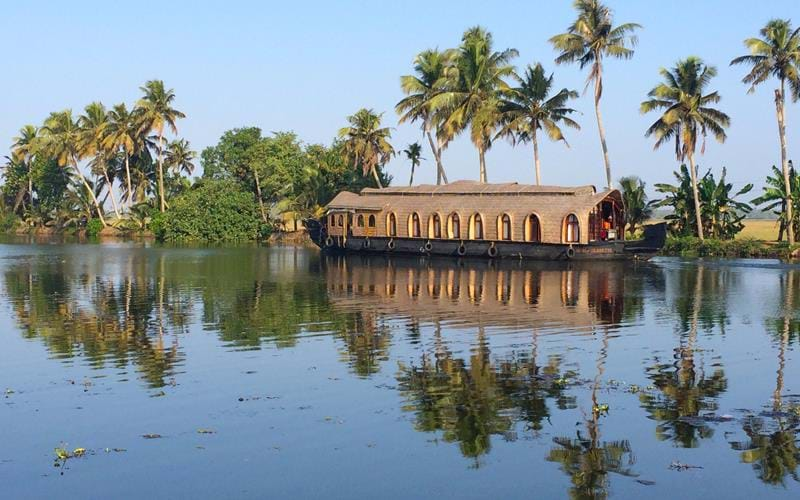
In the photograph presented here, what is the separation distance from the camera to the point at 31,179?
294 ft

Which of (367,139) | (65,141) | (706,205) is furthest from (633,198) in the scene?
(65,141)

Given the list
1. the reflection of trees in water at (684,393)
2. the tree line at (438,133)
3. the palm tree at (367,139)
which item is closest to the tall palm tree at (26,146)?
the tree line at (438,133)

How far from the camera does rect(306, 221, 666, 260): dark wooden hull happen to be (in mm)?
41822

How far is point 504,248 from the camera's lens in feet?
147

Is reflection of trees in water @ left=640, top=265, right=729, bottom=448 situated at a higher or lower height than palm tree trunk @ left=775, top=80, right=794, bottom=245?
lower

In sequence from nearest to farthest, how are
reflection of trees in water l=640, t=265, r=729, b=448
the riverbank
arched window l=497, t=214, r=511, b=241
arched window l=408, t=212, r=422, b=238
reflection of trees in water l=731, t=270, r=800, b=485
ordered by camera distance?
reflection of trees in water l=731, t=270, r=800, b=485
reflection of trees in water l=640, t=265, r=729, b=448
arched window l=497, t=214, r=511, b=241
the riverbank
arched window l=408, t=212, r=422, b=238

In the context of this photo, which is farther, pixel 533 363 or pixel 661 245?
pixel 661 245

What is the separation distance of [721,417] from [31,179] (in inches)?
3441

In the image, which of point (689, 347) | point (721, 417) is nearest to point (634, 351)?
point (689, 347)

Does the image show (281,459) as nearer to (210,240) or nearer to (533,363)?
(533,363)

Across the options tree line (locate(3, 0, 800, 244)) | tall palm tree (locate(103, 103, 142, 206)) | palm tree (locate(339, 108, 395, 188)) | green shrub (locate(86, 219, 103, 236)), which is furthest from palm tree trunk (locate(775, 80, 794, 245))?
green shrub (locate(86, 219, 103, 236))

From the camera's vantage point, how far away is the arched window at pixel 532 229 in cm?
4431

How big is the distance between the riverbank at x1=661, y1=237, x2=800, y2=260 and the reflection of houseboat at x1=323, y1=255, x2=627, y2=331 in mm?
8150

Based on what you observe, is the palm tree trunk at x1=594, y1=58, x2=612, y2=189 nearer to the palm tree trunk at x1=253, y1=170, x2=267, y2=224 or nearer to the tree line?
the tree line
